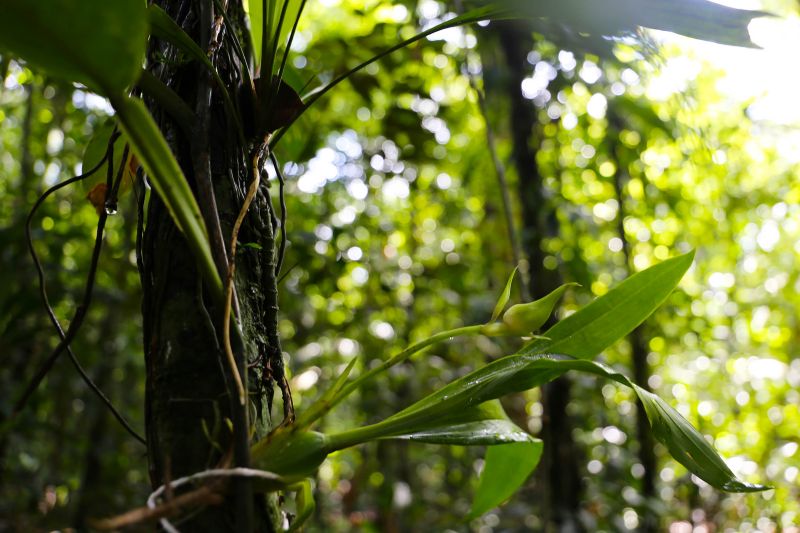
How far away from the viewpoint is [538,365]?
470 mm

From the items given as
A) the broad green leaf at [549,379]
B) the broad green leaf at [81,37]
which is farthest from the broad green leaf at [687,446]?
the broad green leaf at [81,37]

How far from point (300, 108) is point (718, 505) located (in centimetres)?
245

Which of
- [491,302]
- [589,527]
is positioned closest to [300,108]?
[589,527]

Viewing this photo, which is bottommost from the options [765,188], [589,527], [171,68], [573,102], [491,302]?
[589,527]

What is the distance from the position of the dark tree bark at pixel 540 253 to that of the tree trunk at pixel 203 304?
0.96m

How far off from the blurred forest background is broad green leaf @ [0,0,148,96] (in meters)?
0.44

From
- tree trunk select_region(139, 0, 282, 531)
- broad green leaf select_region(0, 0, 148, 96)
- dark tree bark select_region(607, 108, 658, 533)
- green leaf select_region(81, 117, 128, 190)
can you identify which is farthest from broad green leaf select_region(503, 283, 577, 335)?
dark tree bark select_region(607, 108, 658, 533)

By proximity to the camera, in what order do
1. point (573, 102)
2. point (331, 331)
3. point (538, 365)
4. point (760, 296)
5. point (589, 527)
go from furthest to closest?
1. point (760, 296)
2. point (573, 102)
3. point (331, 331)
4. point (589, 527)
5. point (538, 365)

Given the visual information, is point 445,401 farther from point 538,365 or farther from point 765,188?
point 765,188

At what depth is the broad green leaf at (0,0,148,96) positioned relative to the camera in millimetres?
314

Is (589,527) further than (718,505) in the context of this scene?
No

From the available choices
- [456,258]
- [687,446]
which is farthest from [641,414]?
[687,446]

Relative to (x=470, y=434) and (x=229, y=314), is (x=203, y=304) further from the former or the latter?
(x=470, y=434)

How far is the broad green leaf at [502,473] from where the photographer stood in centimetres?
62
